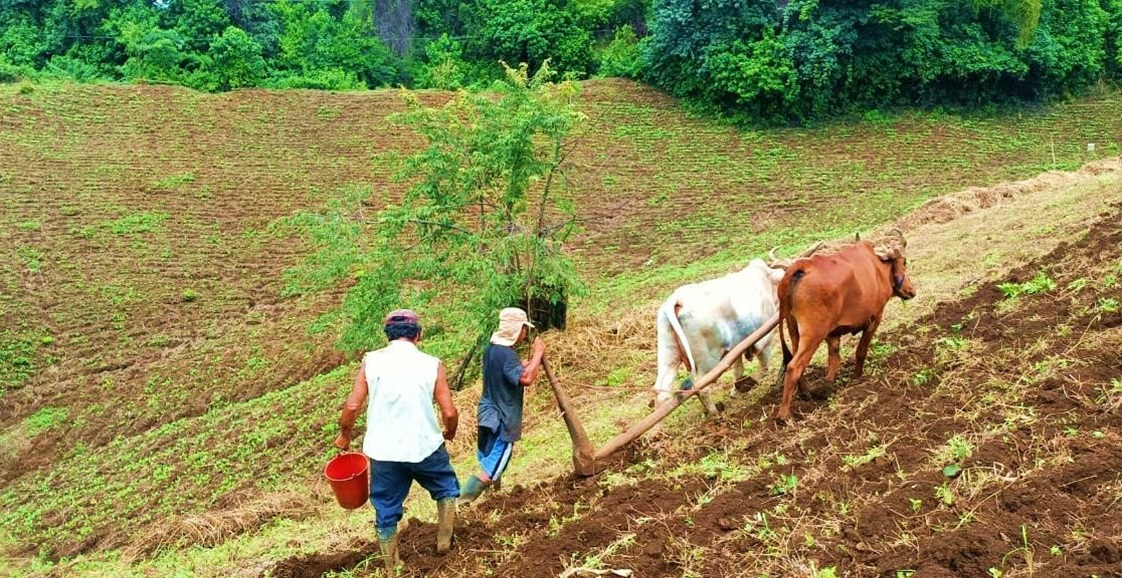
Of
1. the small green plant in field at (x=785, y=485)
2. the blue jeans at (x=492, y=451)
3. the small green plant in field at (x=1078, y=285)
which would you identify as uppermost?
the small green plant in field at (x=1078, y=285)

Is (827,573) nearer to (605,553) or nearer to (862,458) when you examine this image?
(605,553)

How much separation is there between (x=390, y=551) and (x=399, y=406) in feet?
3.30

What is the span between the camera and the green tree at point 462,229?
12078mm

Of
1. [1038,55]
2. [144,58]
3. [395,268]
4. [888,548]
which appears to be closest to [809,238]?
[395,268]

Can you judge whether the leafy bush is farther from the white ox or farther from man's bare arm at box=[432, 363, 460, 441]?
man's bare arm at box=[432, 363, 460, 441]

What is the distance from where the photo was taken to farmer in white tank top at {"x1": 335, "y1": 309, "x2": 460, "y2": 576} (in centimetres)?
556

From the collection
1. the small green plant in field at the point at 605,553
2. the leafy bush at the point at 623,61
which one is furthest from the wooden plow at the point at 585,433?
the leafy bush at the point at 623,61

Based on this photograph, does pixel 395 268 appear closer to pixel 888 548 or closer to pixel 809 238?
pixel 888 548

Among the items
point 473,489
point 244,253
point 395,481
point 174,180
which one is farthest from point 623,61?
point 395,481

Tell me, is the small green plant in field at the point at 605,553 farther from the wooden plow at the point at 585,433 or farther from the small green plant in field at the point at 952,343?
the small green plant in field at the point at 952,343

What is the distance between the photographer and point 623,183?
1094 inches

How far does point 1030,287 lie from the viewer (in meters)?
8.16

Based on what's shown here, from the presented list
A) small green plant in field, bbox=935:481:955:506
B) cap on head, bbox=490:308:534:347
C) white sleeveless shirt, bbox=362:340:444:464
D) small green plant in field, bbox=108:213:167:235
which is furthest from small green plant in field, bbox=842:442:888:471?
small green plant in field, bbox=108:213:167:235

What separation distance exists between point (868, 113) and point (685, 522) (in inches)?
1232
